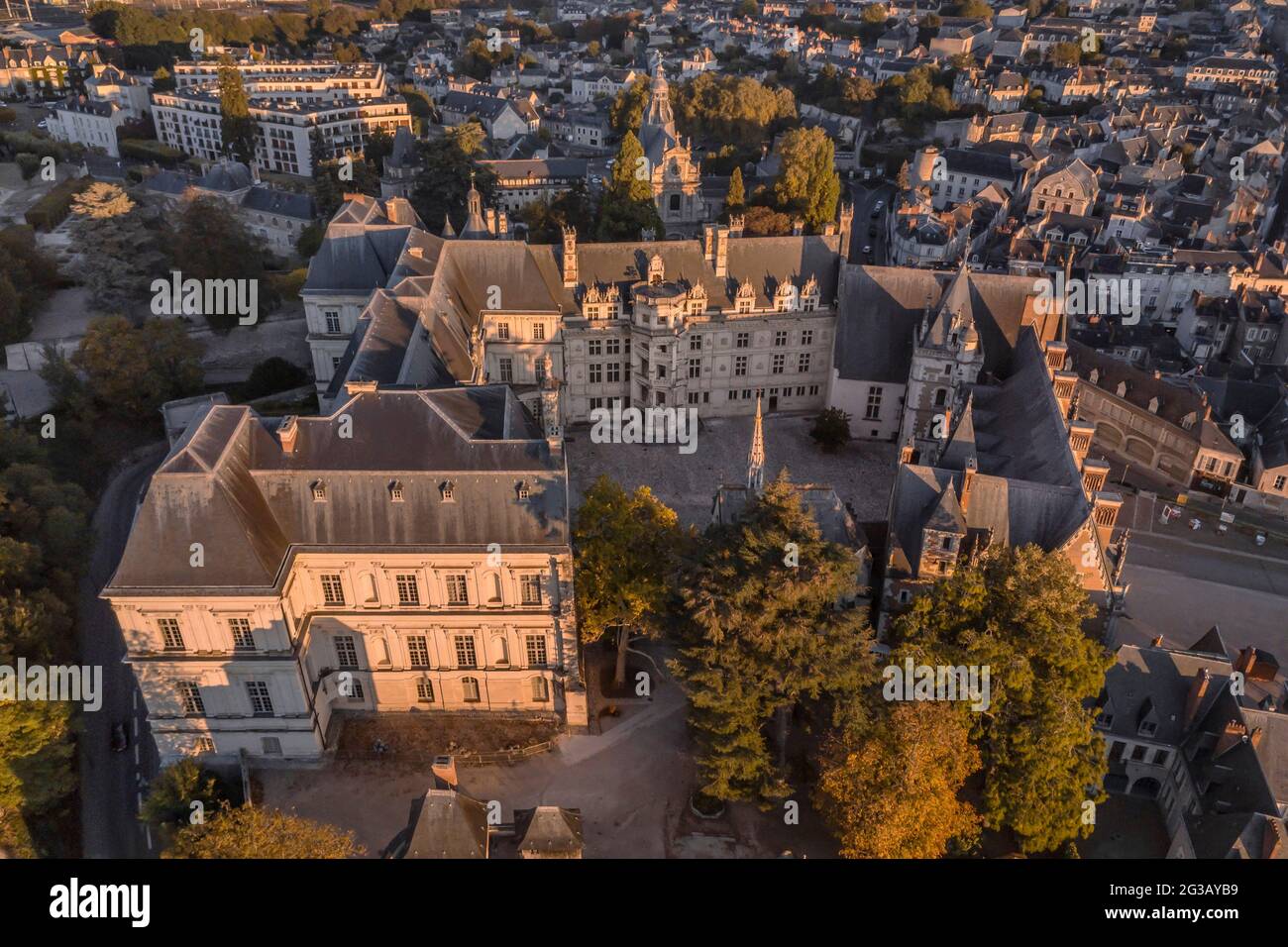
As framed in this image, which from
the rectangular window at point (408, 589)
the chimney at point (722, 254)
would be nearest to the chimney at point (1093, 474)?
the chimney at point (722, 254)

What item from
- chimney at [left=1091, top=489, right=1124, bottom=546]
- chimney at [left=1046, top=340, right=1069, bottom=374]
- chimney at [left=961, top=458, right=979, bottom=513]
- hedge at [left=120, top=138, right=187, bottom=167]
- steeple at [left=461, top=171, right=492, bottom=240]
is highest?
hedge at [left=120, top=138, right=187, bottom=167]

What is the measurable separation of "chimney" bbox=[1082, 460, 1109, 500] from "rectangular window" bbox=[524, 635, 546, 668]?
27.7 meters

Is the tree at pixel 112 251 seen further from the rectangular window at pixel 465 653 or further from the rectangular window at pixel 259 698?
the rectangular window at pixel 465 653

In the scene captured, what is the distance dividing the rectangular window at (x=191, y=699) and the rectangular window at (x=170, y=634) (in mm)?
1740

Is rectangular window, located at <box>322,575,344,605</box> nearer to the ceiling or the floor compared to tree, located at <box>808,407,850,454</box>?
nearer to the ceiling

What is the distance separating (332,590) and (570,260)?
33.3 meters

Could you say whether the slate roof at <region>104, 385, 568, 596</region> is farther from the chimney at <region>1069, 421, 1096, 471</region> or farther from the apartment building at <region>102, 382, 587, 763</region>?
the chimney at <region>1069, 421, 1096, 471</region>

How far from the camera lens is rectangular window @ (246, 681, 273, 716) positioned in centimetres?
3697

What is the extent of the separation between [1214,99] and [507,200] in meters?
124

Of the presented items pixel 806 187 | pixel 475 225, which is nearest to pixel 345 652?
pixel 475 225

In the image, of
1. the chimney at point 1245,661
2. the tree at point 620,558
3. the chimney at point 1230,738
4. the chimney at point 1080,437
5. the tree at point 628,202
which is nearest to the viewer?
the chimney at point 1230,738

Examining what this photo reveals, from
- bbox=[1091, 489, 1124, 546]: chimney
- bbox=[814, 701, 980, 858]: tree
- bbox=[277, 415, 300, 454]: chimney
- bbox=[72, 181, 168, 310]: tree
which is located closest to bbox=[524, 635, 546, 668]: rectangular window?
bbox=[277, 415, 300, 454]: chimney

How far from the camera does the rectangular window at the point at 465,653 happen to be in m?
39.8

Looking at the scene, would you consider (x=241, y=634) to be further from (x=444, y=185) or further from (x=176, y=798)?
(x=444, y=185)
